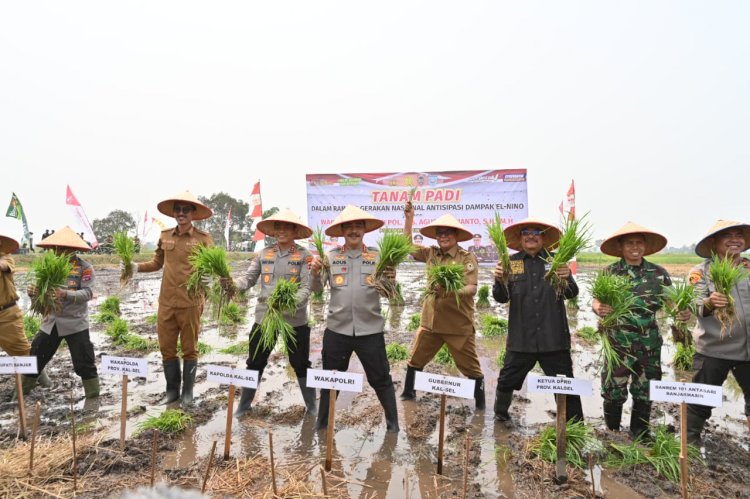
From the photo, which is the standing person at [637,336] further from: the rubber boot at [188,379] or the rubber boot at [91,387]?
the rubber boot at [91,387]

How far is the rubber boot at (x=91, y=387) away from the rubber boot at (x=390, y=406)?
10.2 ft

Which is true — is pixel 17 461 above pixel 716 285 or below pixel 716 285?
below

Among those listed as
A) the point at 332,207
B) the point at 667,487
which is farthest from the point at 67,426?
the point at 332,207

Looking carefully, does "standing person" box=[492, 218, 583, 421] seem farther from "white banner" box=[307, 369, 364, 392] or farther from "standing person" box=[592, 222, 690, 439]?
"white banner" box=[307, 369, 364, 392]

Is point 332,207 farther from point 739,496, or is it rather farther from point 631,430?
point 739,496

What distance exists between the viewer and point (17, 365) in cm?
329

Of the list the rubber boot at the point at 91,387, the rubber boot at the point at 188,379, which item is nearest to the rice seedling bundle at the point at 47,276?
the rubber boot at the point at 91,387

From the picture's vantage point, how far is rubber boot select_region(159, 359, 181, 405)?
172 inches

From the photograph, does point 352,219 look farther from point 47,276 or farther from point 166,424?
point 47,276

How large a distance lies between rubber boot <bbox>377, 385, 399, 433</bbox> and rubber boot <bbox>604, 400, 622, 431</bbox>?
1.83 metres

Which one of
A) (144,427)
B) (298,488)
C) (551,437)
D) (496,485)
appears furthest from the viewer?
(144,427)

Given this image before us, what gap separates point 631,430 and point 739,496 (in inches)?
34.2

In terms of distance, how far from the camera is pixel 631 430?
3672mm

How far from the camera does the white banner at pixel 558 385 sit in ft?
9.22
